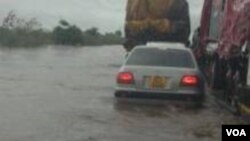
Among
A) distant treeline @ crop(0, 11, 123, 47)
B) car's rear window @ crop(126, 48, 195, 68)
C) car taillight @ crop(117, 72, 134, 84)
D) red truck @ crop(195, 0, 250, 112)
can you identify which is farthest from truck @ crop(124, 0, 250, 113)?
distant treeline @ crop(0, 11, 123, 47)

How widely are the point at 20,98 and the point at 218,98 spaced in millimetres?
4383

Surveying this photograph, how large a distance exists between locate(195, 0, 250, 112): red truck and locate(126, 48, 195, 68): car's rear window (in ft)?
2.65

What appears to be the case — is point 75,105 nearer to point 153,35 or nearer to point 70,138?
point 70,138

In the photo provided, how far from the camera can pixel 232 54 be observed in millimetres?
17047

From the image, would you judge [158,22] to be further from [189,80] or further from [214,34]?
[189,80]

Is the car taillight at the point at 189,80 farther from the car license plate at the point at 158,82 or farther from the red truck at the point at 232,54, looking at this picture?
the red truck at the point at 232,54

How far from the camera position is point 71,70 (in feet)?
94.3

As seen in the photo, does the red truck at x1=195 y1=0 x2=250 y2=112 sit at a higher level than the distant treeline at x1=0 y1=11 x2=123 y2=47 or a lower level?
higher

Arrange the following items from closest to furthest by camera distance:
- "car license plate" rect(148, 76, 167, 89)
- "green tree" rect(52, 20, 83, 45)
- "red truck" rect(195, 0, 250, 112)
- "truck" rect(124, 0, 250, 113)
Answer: "red truck" rect(195, 0, 250, 112), "truck" rect(124, 0, 250, 113), "car license plate" rect(148, 76, 167, 89), "green tree" rect(52, 20, 83, 45)

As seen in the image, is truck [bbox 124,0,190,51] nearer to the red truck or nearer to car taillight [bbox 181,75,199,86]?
the red truck

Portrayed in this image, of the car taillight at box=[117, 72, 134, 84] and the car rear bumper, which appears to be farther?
the car taillight at box=[117, 72, 134, 84]

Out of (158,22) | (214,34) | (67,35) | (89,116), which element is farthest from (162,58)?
(67,35)

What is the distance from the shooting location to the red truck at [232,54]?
1492 cm

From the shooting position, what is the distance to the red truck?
14.9 meters
